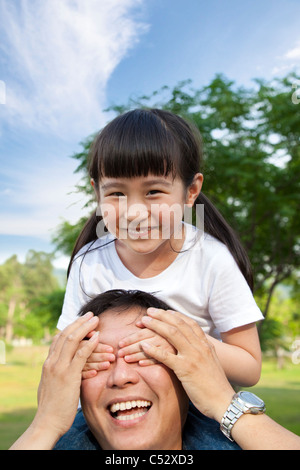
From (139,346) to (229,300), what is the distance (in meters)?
0.70

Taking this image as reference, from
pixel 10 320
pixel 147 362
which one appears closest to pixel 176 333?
pixel 147 362

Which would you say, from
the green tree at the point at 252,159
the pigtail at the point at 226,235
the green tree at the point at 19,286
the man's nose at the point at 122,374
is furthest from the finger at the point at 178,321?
the green tree at the point at 19,286

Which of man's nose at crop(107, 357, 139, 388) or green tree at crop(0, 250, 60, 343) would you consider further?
green tree at crop(0, 250, 60, 343)

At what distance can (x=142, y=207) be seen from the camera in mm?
2049

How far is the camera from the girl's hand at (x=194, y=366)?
5.19ft

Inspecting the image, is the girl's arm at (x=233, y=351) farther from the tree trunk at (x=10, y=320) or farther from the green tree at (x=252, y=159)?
the tree trunk at (x=10, y=320)

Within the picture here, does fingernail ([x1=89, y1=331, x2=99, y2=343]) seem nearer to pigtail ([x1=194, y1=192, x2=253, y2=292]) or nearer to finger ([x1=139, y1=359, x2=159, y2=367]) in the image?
finger ([x1=139, y1=359, x2=159, y2=367])

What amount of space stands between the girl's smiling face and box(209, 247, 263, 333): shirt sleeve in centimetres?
33

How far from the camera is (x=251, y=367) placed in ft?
6.88

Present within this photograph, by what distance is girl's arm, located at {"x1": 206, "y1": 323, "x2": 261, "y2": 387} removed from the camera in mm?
1983

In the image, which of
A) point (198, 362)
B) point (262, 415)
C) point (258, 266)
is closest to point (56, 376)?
point (198, 362)

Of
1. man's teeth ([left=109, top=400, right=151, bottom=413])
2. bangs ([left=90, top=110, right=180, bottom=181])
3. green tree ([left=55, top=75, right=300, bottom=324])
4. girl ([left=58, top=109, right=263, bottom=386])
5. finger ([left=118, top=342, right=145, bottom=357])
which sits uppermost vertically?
green tree ([left=55, top=75, right=300, bottom=324])

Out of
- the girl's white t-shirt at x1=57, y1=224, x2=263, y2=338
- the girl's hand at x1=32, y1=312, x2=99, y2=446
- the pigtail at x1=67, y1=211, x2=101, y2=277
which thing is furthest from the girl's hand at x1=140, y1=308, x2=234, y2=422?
the pigtail at x1=67, y1=211, x2=101, y2=277
